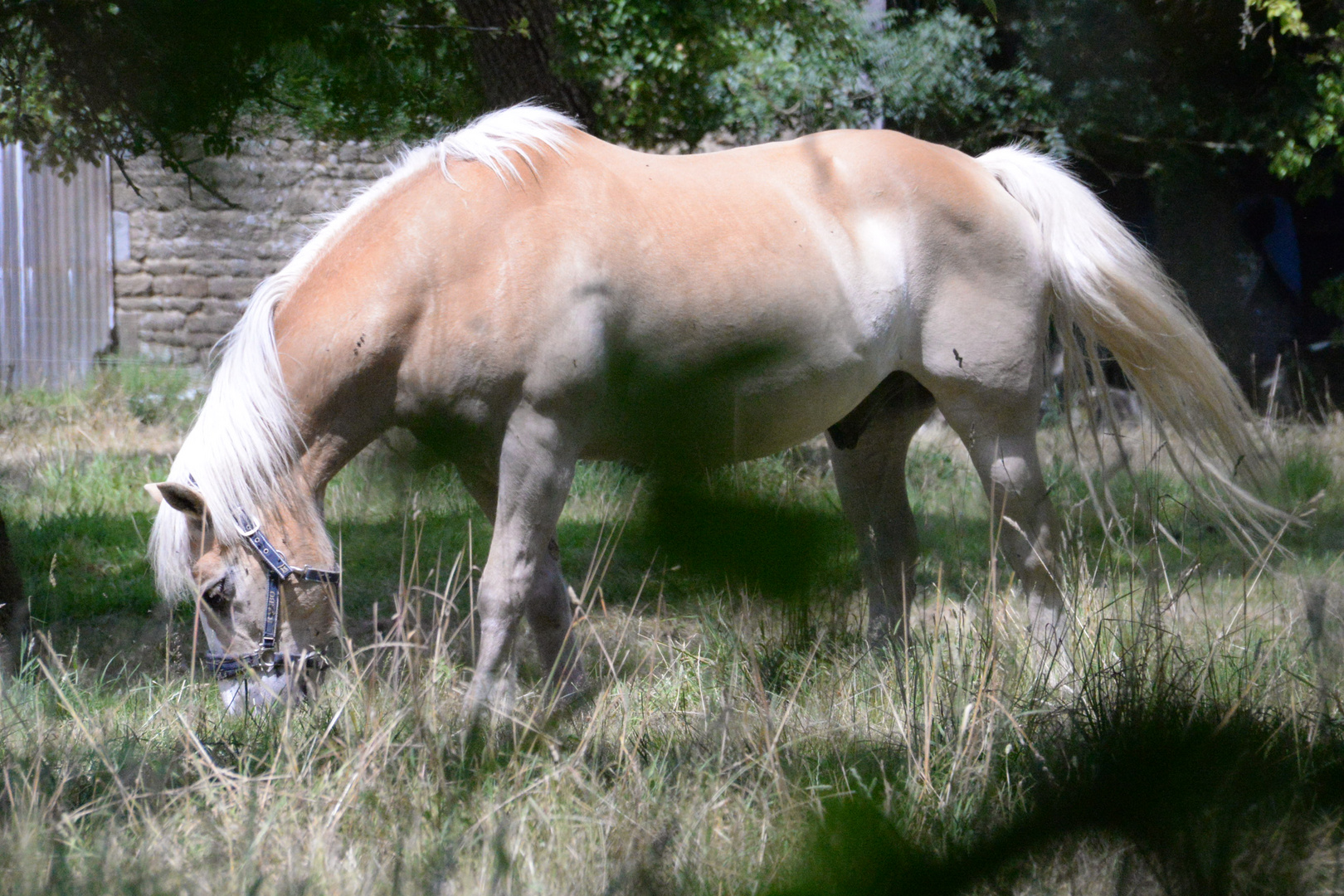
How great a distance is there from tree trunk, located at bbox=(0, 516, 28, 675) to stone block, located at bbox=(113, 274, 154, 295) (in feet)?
22.0

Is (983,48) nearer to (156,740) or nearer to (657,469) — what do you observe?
(156,740)

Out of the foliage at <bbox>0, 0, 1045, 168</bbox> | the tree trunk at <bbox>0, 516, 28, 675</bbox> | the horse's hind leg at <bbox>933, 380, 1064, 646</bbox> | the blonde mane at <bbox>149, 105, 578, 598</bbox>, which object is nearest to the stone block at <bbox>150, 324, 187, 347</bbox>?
the tree trunk at <bbox>0, 516, 28, 675</bbox>

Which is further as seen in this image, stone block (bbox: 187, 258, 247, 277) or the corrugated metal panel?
the corrugated metal panel

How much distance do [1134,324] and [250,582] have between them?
281 centimetres

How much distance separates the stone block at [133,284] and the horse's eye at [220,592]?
7.55m

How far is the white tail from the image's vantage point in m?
3.34

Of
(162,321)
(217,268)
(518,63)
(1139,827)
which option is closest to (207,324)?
(162,321)

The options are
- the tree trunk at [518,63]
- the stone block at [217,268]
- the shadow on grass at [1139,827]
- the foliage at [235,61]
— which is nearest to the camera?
the shadow on grass at [1139,827]

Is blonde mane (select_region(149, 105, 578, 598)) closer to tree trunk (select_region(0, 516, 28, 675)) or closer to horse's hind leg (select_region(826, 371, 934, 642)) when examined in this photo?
tree trunk (select_region(0, 516, 28, 675))

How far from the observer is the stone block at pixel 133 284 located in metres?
9.12

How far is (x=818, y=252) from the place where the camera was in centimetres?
301

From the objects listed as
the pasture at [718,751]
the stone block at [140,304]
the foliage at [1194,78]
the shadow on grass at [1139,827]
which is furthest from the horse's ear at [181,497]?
the stone block at [140,304]

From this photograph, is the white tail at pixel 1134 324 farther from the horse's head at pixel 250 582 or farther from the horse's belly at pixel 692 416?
the horse's belly at pixel 692 416

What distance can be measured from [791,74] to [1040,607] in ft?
14.1
